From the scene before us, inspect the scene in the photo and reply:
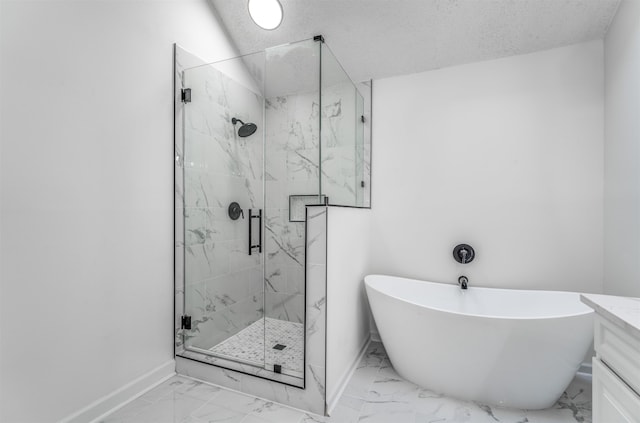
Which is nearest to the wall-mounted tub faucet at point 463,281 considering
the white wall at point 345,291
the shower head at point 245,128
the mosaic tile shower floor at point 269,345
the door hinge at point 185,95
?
the white wall at point 345,291

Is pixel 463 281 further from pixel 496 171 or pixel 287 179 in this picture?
pixel 287 179

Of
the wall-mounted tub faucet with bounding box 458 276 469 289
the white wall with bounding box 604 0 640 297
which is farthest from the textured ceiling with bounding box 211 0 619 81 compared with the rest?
the wall-mounted tub faucet with bounding box 458 276 469 289

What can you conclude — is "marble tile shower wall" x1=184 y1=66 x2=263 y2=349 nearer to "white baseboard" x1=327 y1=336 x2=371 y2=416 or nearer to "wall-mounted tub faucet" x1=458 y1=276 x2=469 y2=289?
"white baseboard" x1=327 y1=336 x2=371 y2=416

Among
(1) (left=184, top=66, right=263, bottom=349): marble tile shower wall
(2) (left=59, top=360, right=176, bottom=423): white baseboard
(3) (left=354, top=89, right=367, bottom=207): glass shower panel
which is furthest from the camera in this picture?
(3) (left=354, top=89, right=367, bottom=207): glass shower panel

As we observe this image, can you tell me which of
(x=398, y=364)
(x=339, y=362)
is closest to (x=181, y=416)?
(x=339, y=362)

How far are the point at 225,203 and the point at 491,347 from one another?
199cm

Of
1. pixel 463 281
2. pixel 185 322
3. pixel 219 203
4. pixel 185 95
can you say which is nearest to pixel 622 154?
pixel 463 281

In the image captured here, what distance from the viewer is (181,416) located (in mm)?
1584

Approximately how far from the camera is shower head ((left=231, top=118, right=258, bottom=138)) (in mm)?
2277

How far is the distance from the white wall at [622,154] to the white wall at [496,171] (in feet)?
0.37

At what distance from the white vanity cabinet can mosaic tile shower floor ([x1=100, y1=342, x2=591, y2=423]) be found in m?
0.72

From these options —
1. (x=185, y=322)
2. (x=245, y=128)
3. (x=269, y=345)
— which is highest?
(x=245, y=128)

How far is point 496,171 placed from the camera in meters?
2.27

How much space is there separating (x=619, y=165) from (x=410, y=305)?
1527 mm
